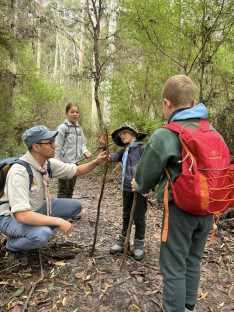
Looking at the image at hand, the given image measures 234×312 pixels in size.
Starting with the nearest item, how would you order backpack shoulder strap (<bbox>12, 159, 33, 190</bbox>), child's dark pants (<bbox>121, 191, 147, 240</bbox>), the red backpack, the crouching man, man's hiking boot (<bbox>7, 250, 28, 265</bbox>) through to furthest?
the red backpack < the crouching man < backpack shoulder strap (<bbox>12, 159, 33, 190</bbox>) < man's hiking boot (<bbox>7, 250, 28, 265</bbox>) < child's dark pants (<bbox>121, 191, 147, 240</bbox>)

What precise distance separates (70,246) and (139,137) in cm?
189

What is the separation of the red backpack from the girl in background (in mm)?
2885

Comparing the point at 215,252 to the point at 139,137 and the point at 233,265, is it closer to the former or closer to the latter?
the point at 233,265

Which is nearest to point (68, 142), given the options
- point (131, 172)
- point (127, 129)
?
point (127, 129)

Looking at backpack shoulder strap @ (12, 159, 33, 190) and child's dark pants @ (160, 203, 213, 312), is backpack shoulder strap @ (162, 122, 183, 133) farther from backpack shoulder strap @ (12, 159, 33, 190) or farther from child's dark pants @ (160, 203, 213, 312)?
backpack shoulder strap @ (12, 159, 33, 190)

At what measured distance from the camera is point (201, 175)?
64.0 inches

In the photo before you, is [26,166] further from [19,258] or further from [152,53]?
[152,53]

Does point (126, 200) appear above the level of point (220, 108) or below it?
below

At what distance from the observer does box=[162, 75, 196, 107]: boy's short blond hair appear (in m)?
1.83

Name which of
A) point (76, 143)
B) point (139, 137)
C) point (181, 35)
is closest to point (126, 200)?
point (139, 137)

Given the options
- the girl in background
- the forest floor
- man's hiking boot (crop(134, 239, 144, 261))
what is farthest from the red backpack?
the girl in background

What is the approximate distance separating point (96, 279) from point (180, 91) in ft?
7.42

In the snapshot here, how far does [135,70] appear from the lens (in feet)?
24.9

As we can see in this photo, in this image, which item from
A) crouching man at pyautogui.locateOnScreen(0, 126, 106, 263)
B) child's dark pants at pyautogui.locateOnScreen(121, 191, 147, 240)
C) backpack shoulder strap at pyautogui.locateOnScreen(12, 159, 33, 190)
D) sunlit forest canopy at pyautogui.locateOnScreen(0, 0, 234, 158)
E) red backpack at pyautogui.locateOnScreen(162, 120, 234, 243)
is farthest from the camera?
sunlit forest canopy at pyautogui.locateOnScreen(0, 0, 234, 158)
